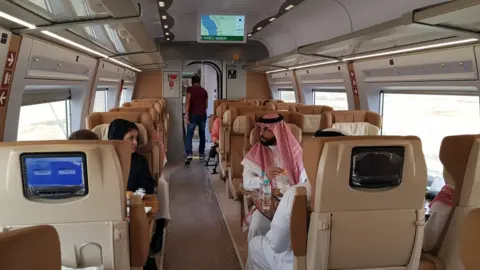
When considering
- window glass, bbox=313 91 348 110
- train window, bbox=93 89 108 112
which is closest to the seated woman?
train window, bbox=93 89 108 112

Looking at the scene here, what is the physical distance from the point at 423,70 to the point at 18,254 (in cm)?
532

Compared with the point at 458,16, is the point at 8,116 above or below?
below

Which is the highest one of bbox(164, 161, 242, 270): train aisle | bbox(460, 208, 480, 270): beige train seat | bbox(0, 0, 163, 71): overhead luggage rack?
bbox(0, 0, 163, 71): overhead luggage rack

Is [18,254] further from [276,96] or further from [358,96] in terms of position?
[276,96]

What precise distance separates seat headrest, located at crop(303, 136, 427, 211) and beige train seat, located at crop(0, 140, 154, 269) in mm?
1254

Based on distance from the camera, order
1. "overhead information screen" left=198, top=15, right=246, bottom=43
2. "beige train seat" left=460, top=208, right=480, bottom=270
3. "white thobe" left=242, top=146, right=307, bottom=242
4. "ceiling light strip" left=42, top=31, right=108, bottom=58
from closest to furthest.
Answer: "beige train seat" left=460, top=208, right=480, bottom=270 → "ceiling light strip" left=42, top=31, right=108, bottom=58 → "white thobe" left=242, top=146, right=307, bottom=242 → "overhead information screen" left=198, top=15, right=246, bottom=43

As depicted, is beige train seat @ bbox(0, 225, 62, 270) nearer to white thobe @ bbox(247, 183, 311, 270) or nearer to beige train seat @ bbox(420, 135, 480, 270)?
white thobe @ bbox(247, 183, 311, 270)

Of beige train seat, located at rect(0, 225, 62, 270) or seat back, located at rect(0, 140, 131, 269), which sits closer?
beige train seat, located at rect(0, 225, 62, 270)

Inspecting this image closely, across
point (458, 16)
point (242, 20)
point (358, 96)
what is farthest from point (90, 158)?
point (242, 20)

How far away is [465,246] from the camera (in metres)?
2.05

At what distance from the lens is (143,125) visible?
17.0 ft

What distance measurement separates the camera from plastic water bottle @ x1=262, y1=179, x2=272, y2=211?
3951 millimetres

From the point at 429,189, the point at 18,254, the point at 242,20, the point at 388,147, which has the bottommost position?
the point at 429,189

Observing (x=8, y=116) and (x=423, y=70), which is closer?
(x=8, y=116)
